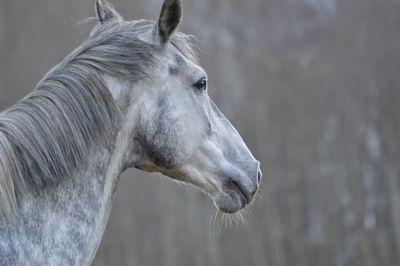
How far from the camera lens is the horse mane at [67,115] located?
303cm

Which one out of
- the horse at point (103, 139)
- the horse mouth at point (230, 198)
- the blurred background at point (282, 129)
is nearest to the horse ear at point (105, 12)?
the horse at point (103, 139)

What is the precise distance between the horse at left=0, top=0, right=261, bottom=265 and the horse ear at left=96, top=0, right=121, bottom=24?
0.01m

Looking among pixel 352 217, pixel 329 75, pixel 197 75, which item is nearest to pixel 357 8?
pixel 329 75

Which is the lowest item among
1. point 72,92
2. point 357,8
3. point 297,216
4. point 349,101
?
Answer: point 297,216

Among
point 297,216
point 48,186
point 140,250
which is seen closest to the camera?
point 48,186

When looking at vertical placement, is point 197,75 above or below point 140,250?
above

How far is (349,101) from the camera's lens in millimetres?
16672

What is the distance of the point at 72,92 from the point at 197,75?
0.62 meters

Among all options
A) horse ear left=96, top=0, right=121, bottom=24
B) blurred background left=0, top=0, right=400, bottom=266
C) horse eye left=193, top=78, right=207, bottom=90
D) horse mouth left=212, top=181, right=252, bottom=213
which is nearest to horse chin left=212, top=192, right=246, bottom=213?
horse mouth left=212, top=181, right=252, bottom=213

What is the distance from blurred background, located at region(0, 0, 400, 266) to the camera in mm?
15227

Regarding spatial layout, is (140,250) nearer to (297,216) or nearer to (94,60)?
(297,216)

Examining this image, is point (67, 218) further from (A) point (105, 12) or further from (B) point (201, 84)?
(A) point (105, 12)

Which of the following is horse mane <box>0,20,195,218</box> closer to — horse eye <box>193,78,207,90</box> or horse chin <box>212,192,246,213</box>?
horse eye <box>193,78,207,90</box>

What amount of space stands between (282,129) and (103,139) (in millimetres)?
13926
